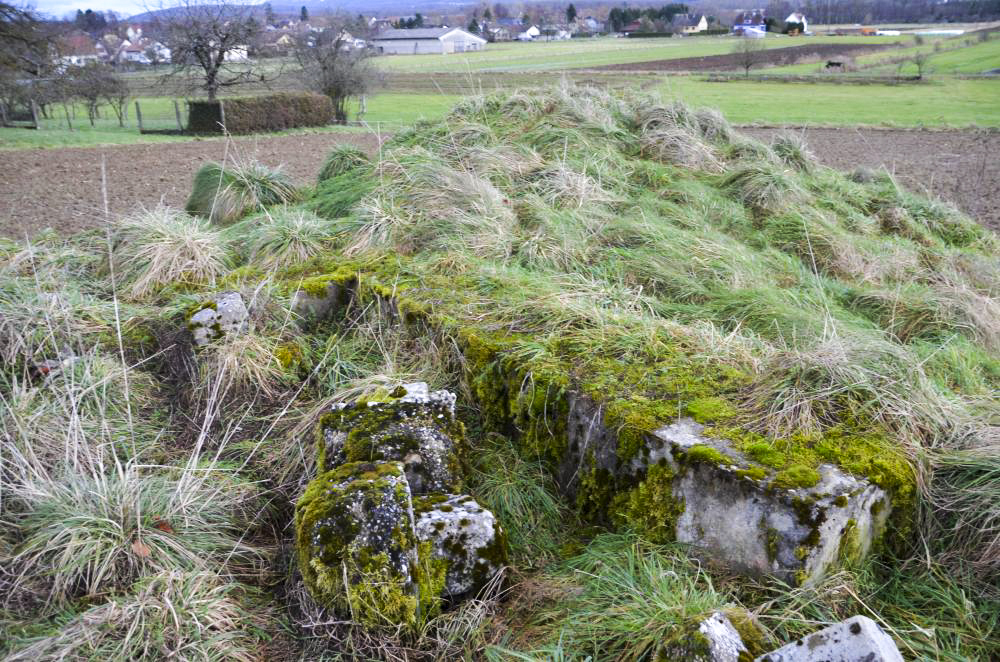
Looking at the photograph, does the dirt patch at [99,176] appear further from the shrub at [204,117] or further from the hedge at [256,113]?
the shrub at [204,117]

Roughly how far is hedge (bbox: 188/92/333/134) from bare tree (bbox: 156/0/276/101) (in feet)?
11.7

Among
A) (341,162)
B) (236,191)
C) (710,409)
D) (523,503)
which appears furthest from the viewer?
(341,162)

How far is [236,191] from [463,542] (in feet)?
19.8

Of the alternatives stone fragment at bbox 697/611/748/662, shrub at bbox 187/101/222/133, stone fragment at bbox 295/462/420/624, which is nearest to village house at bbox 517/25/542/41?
shrub at bbox 187/101/222/133

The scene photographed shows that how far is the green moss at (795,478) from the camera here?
271 cm

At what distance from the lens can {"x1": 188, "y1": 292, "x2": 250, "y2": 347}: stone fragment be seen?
435cm

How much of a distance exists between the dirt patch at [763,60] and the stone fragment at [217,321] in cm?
4946

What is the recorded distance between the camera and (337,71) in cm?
2794

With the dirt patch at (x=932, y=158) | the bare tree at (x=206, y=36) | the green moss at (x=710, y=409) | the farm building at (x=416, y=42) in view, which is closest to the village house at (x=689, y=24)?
the farm building at (x=416, y=42)

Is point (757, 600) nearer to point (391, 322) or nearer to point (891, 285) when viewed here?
point (391, 322)

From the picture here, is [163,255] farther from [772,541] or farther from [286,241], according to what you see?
[772,541]

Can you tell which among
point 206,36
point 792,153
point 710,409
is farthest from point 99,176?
point 206,36

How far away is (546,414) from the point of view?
11.5 ft

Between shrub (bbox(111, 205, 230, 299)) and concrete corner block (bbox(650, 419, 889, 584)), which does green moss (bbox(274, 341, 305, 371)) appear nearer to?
shrub (bbox(111, 205, 230, 299))
